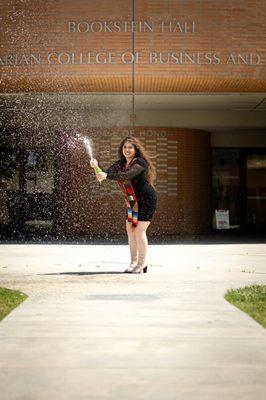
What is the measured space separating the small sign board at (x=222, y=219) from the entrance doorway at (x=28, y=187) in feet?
17.1

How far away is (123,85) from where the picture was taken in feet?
59.4

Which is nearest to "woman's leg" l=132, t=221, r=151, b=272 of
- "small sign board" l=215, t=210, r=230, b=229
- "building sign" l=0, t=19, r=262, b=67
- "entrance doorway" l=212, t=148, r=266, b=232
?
"building sign" l=0, t=19, r=262, b=67

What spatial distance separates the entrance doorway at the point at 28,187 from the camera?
908 inches

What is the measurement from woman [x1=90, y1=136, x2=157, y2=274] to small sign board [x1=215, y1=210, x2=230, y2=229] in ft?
46.0

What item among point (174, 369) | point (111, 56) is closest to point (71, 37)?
point (111, 56)

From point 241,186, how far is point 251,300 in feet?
57.5

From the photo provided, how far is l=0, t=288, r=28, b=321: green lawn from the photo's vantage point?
266 inches

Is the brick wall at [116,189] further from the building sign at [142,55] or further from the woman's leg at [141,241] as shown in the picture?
the woman's leg at [141,241]

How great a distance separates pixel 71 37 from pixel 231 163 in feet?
29.4

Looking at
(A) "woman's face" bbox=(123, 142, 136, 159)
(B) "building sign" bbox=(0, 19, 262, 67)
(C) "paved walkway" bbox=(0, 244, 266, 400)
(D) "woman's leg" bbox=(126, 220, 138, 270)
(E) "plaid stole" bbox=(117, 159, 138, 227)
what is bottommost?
(C) "paved walkway" bbox=(0, 244, 266, 400)

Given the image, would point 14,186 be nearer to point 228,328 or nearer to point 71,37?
point 71,37

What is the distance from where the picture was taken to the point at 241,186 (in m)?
24.6

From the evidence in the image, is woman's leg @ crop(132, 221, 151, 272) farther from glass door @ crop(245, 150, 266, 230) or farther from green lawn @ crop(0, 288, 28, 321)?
glass door @ crop(245, 150, 266, 230)

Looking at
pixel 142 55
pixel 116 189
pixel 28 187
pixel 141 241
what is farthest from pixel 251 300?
pixel 28 187
